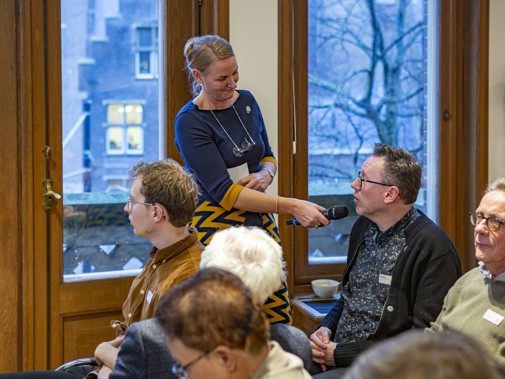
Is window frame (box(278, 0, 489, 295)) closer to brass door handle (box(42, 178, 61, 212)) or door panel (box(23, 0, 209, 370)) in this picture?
door panel (box(23, 0, 209, 370))

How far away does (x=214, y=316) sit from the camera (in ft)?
4.53

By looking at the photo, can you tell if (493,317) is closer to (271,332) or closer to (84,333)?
(271,332)

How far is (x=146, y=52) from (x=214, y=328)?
8.26ft

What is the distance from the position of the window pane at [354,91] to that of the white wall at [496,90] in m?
0.35

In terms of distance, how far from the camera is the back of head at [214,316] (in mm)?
1374

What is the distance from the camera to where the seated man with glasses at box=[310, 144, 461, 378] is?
2.59 metres

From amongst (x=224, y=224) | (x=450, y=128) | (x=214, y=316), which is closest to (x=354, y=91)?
(x=450, y=128)

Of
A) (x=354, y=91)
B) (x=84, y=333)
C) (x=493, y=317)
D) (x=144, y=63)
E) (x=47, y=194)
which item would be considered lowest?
(x=84, y=333)

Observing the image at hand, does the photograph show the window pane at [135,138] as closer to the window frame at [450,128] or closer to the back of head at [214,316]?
the window frame at [450,128]

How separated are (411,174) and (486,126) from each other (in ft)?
4.92

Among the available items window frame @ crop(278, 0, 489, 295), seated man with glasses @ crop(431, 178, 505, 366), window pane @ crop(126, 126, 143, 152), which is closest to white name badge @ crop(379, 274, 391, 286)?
seated man with glasses @ crop(431, 178, 505, 366)

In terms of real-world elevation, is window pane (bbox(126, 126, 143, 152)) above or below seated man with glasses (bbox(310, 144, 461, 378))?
above

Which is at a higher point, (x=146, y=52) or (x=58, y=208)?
(x=146, y=52)

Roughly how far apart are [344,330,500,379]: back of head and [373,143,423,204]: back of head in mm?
1843
